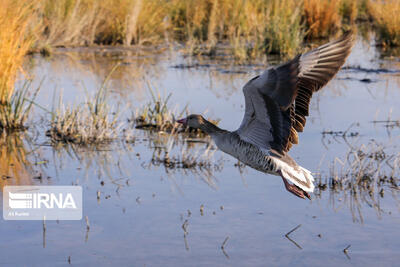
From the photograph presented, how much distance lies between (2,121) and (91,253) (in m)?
4.94

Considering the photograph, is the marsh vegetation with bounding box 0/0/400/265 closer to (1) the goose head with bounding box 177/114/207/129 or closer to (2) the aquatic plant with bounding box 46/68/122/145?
(2) the aquatic plant with bounding box 46/68/122/145

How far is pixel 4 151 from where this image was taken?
9258 millimetres

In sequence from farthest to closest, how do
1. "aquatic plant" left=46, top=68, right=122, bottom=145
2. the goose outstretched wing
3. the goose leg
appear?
"aquatic plant" left=46, top=68, right=122, bottom=145, the goose leg, the goose outstretched wing

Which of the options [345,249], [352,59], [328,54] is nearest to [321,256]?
[345,249]

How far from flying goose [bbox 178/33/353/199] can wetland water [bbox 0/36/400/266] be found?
58 cm

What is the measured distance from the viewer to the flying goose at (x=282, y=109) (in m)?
5.70

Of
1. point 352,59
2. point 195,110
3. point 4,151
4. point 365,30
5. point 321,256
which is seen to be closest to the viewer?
point 321,256

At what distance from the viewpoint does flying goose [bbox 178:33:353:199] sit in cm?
570

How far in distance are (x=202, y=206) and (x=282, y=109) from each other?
5.26ft

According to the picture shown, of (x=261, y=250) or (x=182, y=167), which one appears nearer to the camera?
(x=261, y=250)

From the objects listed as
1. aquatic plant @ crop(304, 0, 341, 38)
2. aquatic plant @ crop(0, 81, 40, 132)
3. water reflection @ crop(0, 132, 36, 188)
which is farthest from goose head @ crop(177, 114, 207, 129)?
aquatic plant @ crop(304, 0, 341, 38)

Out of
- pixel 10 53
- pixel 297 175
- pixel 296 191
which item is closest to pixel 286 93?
pixel 297 175

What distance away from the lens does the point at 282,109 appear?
5867mm

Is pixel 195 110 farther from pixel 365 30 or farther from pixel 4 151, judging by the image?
pixel 365 30
